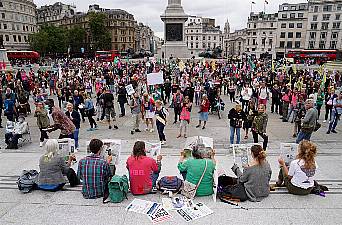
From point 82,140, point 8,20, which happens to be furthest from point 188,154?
point 8,20

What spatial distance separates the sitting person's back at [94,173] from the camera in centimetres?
562

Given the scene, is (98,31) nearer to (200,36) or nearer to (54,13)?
(54,13)

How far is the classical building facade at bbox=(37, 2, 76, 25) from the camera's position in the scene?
391ft

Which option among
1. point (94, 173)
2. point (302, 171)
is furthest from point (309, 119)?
point (94, 173)

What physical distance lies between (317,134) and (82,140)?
10.2 meters

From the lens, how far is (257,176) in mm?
5539

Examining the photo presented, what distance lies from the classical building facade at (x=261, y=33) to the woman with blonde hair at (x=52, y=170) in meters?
105

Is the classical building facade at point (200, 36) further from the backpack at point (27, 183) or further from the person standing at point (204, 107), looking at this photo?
the backpack at point (27, 183)

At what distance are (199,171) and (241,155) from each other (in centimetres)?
151

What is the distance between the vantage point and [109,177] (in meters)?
5.84

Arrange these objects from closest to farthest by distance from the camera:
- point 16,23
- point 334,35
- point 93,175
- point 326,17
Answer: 1. point 93,175
2. point 334,35
3. point 326,17
4. point 16,23

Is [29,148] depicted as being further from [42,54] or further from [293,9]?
[293,9]

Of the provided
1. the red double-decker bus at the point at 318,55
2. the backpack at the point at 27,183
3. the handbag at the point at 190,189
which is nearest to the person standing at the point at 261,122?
the handbag at the point at 190,189

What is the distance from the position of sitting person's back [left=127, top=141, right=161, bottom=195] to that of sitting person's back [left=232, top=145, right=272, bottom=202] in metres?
1.84
